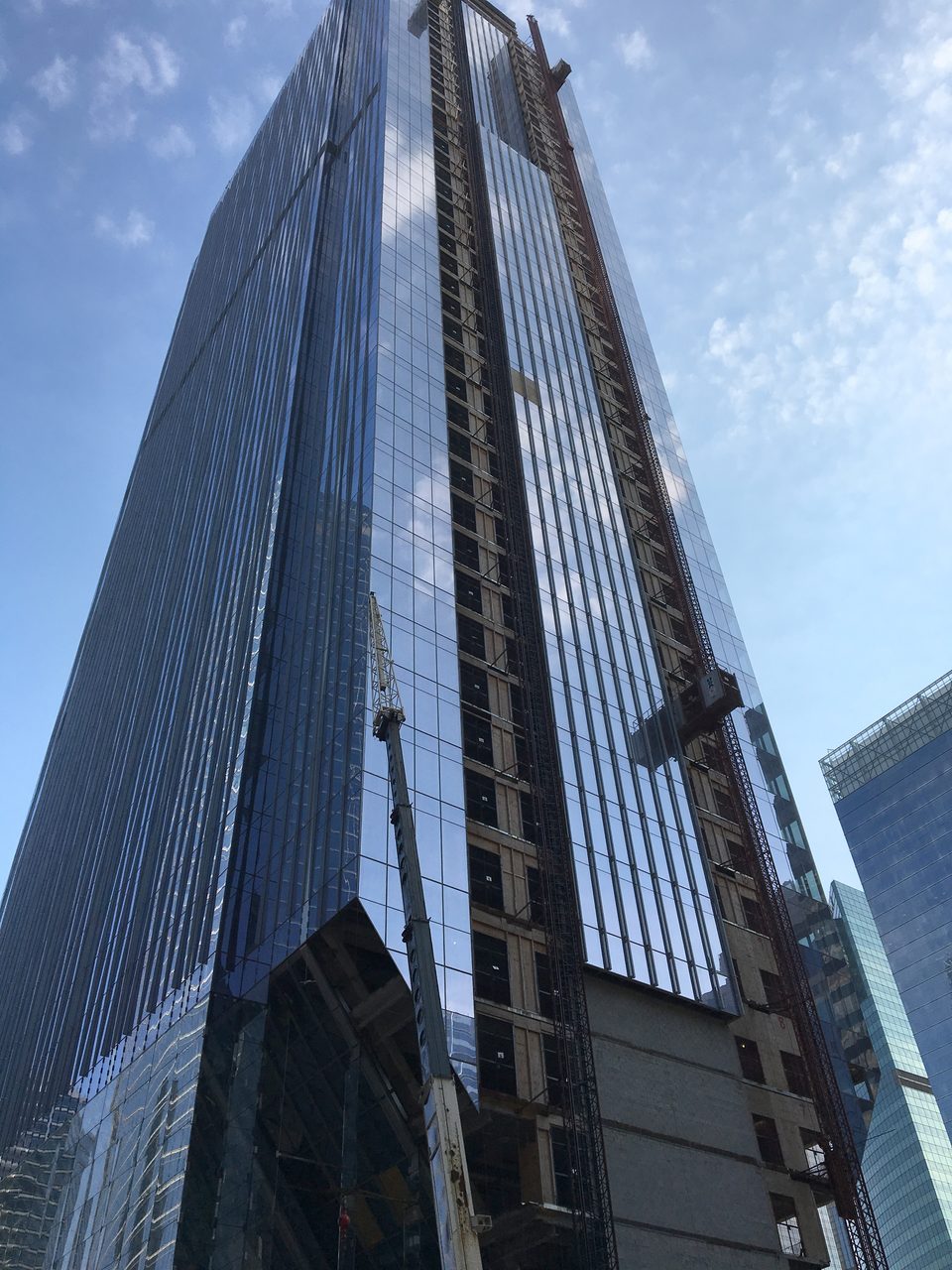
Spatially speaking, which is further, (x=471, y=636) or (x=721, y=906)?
(x=721, y=906)

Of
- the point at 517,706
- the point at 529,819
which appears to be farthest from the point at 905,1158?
the point at 529,819

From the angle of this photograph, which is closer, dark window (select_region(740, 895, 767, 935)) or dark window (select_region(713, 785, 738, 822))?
dark window (select_region(740, 895, 767, 935))

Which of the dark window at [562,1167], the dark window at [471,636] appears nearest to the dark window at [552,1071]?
the dark window at [562,1167]

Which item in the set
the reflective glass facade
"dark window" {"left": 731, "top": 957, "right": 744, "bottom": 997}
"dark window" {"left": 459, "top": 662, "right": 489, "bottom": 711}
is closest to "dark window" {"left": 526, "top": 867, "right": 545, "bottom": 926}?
the reflective glass facade

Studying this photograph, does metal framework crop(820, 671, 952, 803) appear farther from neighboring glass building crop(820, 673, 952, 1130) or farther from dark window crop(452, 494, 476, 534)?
dark window crop(452, 494, 476, 534)

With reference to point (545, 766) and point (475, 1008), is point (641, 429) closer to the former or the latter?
point (545, 766)

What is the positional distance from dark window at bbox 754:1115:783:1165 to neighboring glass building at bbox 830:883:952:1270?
8663 centimetres

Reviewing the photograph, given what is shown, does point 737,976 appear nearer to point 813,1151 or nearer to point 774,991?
point 774,991

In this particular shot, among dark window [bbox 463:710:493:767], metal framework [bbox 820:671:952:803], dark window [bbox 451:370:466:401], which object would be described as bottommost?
dark window [bbox 463:710:493:767]

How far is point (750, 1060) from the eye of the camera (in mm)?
55281

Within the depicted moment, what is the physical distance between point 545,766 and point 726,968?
12922mm

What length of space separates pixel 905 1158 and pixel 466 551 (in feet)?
387

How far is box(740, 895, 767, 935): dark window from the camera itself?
202ft

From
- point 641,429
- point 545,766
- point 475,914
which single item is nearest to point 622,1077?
point 475,914
